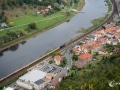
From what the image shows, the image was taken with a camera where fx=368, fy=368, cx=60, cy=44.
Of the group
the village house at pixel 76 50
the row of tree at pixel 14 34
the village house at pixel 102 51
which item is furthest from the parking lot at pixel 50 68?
the row of tree at pixel 14 34

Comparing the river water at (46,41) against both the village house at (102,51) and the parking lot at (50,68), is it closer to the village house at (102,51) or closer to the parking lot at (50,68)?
the parking lot at (50,68)

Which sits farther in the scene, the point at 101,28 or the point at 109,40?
the point at 101,28

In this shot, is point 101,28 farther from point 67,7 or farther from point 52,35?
point 67,7

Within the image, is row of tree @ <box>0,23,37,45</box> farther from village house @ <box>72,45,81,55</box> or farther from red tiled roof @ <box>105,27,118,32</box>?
red tiled roof @ <box>105,27,118,32</box>

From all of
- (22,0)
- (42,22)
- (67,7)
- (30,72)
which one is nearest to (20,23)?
(42,22)

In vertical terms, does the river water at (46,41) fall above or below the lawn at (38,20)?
below

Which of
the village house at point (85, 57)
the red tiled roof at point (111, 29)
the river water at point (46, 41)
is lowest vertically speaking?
the river water at point (46, 41)
